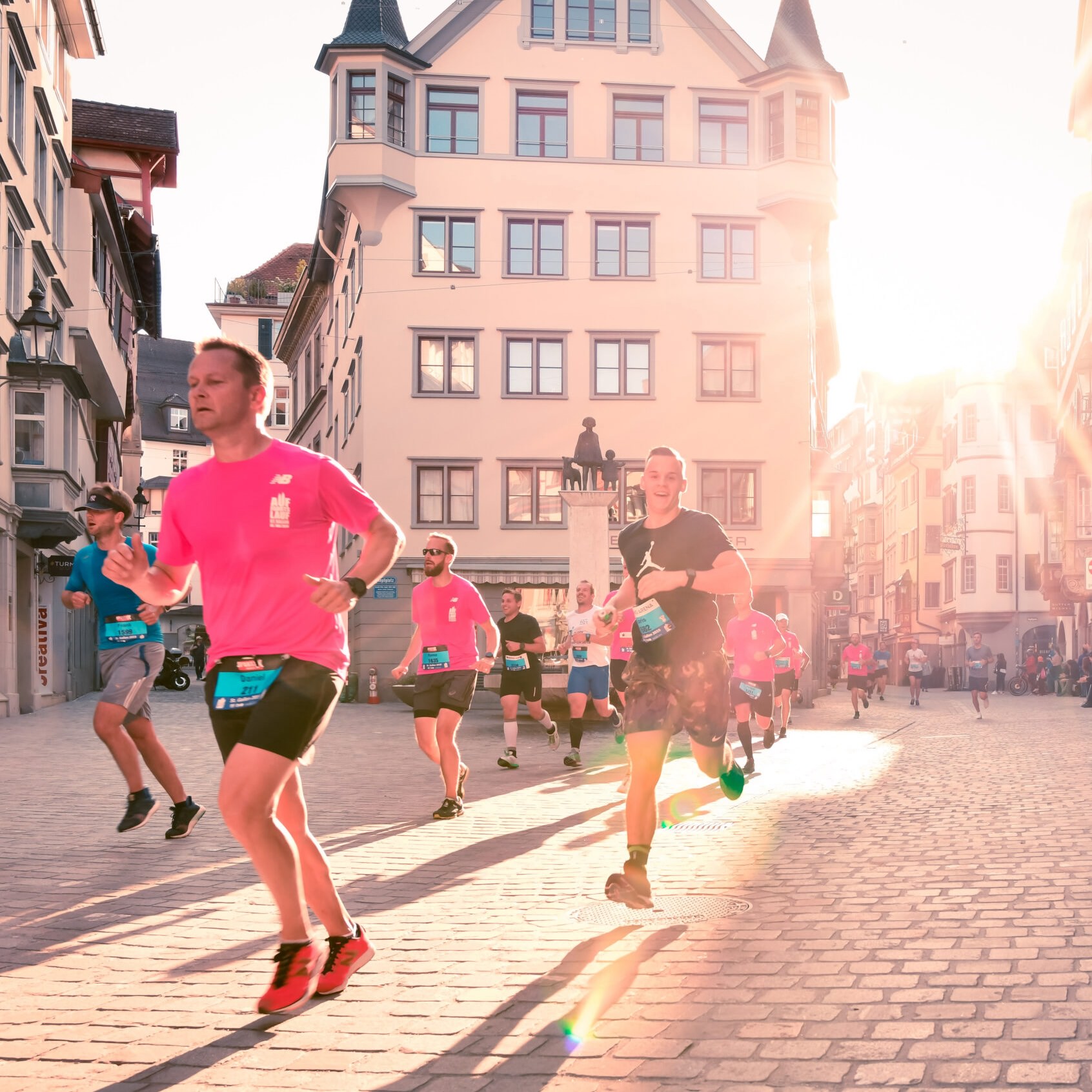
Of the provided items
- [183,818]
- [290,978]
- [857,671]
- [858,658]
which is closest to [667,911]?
[290,978]

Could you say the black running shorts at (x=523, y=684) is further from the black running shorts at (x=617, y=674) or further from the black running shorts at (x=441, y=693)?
the black running shorts at (x=441, y=693)

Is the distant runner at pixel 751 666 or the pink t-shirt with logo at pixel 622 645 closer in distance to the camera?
the pink t-shirt with logo at pixel 622 645

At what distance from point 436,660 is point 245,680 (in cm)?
622

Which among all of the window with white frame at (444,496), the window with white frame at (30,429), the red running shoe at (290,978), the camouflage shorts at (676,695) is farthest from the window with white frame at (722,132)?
the red running shoe at (290,978)

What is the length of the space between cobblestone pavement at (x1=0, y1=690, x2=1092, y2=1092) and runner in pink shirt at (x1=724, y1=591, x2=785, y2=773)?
267cm

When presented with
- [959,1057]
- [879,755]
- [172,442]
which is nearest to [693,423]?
[879,755]

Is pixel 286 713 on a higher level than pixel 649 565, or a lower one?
lower

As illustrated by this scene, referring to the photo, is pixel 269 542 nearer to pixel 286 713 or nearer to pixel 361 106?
pixel 286 713

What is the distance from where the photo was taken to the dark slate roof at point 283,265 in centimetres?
8256

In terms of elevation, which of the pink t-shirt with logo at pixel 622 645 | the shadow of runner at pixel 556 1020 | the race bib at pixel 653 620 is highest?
the race bib at pixel 653 620

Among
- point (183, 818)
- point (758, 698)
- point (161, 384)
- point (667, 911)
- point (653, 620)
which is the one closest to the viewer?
point (667, 911)

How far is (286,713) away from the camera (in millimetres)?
4703

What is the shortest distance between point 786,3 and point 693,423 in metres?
11.7

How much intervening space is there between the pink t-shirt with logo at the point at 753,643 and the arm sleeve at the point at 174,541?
10.5 metres
